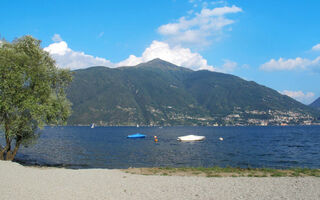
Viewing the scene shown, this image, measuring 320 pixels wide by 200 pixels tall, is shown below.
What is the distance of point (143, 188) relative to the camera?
53.2ft

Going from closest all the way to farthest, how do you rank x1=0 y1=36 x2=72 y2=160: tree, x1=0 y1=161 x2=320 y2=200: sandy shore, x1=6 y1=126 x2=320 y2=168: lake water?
x1=0 y1=161 x2=320 y2=200: sandy shore, x1=0 y1=36 x2=72 y2=160: tree, x1=6 y1=126 x2=320 y2=168: lake water

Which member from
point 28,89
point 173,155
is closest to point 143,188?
point 28,89

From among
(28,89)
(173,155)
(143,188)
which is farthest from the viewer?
(173,155)

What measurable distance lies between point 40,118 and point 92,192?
55.0ft

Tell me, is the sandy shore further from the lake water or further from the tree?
the lake water

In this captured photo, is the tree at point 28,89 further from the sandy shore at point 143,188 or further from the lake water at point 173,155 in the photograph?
the sandy shore at point 143,188

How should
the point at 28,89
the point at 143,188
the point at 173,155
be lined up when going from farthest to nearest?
the point at 173,155
the point at 28,89
the point at 143,188

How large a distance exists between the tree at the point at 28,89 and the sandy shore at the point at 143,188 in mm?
9481

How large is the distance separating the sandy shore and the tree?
948 cm

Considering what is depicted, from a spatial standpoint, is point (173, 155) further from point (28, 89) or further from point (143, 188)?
point (143, 188)

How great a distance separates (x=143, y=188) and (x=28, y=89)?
779 inches

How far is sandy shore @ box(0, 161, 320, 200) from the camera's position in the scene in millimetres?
13945

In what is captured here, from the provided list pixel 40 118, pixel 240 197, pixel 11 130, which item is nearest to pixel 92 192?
pixel 240 197

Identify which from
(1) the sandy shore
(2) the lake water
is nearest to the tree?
(2) the lake water
